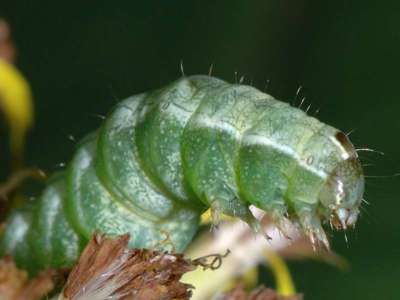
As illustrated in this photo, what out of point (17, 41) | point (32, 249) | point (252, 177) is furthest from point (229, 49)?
point (252, 177)

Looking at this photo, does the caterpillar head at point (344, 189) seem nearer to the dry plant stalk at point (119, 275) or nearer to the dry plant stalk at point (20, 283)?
the dry plant stalk at point (119, 275)

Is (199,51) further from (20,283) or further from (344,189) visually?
(344,189)

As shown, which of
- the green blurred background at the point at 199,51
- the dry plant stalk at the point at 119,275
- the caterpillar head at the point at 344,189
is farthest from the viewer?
the green blurred background at the point at 199,51

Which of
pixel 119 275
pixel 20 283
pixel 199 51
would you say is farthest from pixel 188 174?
pixel 199 51

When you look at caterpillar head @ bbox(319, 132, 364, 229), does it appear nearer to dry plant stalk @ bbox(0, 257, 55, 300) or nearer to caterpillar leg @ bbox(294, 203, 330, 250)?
caterpillar leg @ bbox(294, 203, 330, 250)

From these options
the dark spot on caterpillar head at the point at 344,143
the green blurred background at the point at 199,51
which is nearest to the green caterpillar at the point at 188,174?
the dark spot on caterpillar head at the point at 344,143
